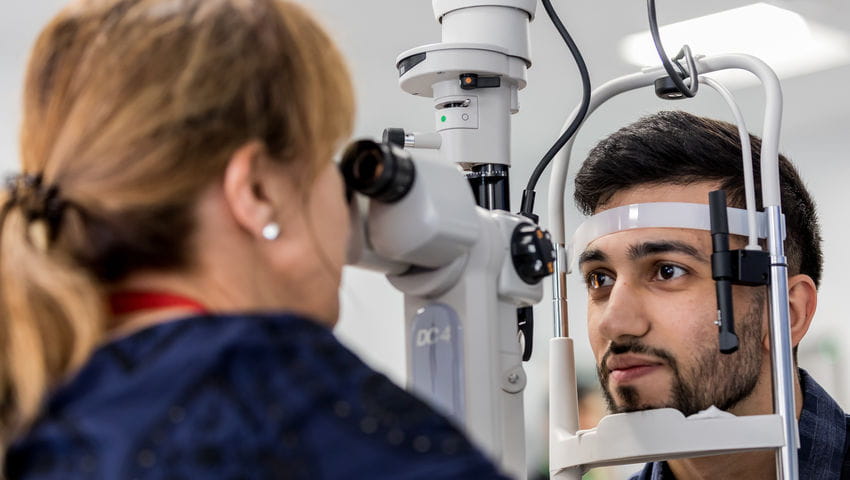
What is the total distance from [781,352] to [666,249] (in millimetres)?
258

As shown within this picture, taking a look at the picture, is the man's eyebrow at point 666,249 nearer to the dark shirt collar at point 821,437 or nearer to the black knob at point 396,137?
the dark shirt collar at point 821,437

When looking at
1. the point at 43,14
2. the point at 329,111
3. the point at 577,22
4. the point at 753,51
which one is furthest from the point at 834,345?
the point at 329,111

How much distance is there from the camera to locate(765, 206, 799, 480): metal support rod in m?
1.28

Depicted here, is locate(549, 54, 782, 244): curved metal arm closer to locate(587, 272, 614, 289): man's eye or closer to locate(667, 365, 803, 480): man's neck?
locate(587, 272, 614, 289): man's eye

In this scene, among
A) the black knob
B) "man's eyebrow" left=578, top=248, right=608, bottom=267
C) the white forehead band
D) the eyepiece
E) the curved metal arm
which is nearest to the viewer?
the eyepiece

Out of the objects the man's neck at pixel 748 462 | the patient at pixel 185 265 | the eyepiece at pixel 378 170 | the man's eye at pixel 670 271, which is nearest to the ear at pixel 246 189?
the patient at pixel 185 265

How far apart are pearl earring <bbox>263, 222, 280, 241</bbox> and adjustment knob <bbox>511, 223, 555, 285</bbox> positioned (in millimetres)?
385

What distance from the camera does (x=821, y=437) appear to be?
5.15 ft

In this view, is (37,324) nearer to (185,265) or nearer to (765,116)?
(185,265)

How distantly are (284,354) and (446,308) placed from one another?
15.7 inches

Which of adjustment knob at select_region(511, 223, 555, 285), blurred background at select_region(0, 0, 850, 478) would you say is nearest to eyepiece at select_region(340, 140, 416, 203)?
adjustment knob at select_region(511, 223, 555, 285)

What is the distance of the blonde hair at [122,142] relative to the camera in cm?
66

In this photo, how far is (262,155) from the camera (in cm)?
71

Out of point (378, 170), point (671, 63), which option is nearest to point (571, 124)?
point (671, 63)
